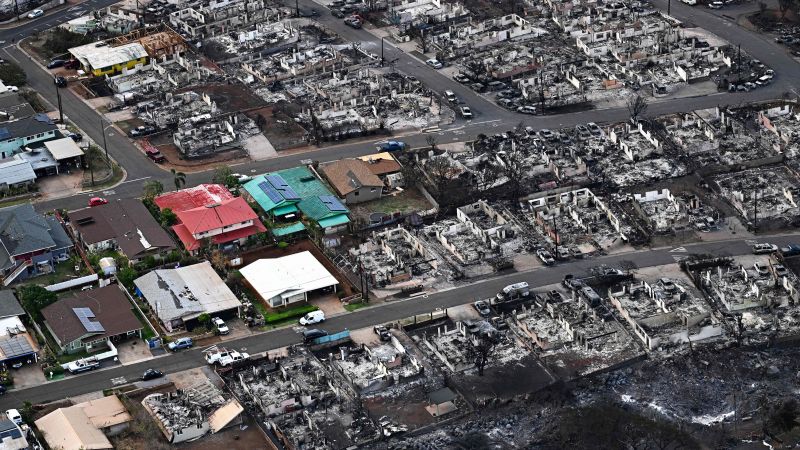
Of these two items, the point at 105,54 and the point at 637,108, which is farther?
the point at 105,54

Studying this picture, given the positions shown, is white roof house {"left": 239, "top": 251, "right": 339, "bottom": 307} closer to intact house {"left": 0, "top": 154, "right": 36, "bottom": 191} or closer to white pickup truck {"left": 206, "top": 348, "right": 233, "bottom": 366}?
white pickup truck {"left": 206, "top": 348, "right": 233, "bottom": 366}

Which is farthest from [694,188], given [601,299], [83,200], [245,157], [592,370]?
[83,200]

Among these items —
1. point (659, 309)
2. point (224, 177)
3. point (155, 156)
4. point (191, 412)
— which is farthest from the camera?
point (155, 156)

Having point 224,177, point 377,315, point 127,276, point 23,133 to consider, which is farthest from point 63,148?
point 377,315

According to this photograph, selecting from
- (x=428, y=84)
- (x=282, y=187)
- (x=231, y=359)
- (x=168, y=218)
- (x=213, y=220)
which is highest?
(x=213, y=220)

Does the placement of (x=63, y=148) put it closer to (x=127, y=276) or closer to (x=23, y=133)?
(x=23, y=133)

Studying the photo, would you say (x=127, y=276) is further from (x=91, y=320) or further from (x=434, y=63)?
(x=434, y=63)

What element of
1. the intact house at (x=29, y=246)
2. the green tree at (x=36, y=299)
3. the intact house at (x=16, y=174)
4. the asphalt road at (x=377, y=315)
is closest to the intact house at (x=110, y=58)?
the intact house at (x=16, y=174)

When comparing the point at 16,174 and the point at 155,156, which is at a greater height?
the point at 16,174

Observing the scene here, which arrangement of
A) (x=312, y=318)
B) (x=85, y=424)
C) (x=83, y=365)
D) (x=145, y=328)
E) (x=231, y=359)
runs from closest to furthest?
(x=85, y=424) → (x=83, y=365) → (x=231, y=359) → (x=145, y=328) → (x=312, y=318)

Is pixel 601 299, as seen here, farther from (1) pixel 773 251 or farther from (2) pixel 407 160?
(2) pixel 407 160
